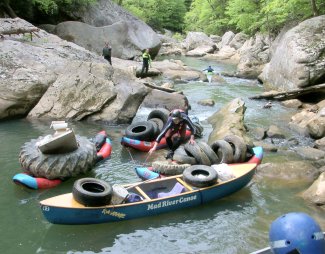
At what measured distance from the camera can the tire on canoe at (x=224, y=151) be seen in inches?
373

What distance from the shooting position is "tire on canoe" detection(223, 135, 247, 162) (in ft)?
31.8

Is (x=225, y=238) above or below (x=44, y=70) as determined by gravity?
below

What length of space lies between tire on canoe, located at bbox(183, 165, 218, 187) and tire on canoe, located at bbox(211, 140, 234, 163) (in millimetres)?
1130

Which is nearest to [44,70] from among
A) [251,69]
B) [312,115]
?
[312,115]

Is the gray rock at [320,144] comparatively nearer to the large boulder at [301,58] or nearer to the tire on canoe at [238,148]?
the tire on canoe at [238,148]

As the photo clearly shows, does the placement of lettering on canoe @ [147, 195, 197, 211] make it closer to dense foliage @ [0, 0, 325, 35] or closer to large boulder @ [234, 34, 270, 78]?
A: dense foliage @ [0, 0, 325, 35]

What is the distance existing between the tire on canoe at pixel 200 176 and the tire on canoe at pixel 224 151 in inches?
44.5

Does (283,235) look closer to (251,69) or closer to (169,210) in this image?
(169,210)

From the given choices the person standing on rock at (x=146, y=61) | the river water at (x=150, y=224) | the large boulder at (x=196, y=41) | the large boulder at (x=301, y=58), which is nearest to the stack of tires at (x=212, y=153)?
the river water at (x=150, y=224)

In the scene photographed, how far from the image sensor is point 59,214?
7008 mm

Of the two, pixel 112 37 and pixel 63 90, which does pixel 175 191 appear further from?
pixel 112 37

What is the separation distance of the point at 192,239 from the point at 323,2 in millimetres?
19122

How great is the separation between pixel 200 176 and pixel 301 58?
11.2 m

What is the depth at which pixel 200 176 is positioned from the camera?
824 cm
